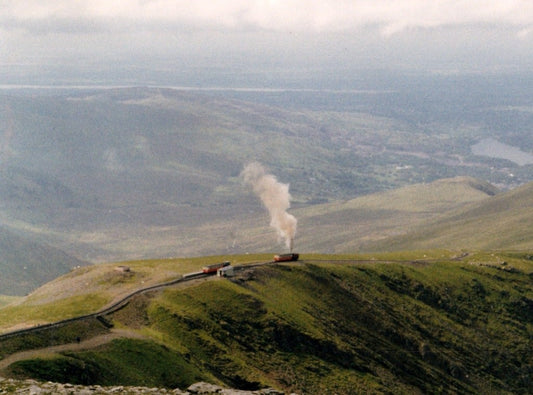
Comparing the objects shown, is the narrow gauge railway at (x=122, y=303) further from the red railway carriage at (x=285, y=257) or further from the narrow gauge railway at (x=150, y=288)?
the red railway carriage at (x=285, y=257)

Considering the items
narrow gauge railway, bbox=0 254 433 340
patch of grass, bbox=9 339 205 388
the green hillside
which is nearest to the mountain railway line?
narrow gauge railway, bbox=0 254 433 340

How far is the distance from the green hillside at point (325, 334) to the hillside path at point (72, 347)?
3.83 ft

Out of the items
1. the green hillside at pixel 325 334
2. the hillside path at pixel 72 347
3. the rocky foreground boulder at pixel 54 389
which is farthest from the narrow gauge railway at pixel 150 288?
the rocky foreground boulder at pixel 54 389

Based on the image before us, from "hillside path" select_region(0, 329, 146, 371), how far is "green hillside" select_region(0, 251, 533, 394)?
1.17 meters

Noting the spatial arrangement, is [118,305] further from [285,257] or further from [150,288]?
[285,257]

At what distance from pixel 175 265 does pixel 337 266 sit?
132 feet

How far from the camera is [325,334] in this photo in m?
123

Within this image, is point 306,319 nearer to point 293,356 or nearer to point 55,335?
point 293,356

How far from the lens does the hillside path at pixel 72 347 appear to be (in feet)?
255

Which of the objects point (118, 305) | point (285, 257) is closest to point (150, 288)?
point (118, 305)

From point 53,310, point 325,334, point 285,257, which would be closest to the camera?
point 53,310

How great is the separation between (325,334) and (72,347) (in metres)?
52.4

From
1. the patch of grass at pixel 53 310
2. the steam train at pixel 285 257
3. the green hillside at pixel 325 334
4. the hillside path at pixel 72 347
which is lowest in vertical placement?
the green hillside at pixel 325 334

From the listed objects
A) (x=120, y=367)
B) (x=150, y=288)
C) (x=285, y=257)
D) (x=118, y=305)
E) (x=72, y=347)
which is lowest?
(x=120, y=367)
